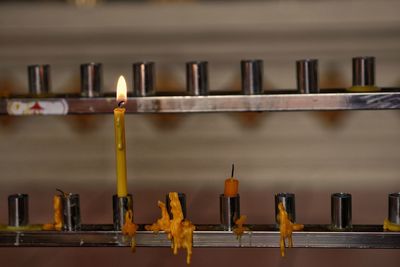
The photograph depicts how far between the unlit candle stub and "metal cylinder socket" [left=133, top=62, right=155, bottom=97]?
166mm

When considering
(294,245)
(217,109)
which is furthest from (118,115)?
(217,109)

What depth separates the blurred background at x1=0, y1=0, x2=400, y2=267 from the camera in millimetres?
2303

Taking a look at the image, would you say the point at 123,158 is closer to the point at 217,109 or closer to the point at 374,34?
the point at 217,109

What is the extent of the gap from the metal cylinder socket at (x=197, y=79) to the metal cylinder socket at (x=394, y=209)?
1.63 ft

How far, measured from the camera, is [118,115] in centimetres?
109

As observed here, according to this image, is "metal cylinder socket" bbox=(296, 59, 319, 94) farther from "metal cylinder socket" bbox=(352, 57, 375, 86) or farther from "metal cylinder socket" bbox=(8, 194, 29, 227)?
"metal cylinder socket" bbox=(8, 194, 29, 227)

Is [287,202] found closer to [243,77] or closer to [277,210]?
[277,210]

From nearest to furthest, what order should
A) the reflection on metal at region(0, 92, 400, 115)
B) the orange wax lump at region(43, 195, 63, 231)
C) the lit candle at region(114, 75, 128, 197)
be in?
the lit candle at region(114, 75, 128, 197)
the orange wax lump at region(43, 195, 63, 231)
the reflection on metal at region(0, 92, 400, 115)

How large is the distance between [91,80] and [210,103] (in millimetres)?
280

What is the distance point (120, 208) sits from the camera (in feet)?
4.17

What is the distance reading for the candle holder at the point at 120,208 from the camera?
1251mm

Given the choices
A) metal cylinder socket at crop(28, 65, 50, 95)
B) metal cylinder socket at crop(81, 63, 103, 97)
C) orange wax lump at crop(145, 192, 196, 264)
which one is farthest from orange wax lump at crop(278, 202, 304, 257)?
metal cylinder socket at crop(28, 65, 50, 95)

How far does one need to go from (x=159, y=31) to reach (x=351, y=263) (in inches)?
39.8

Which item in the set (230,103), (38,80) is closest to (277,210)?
(230,103)
